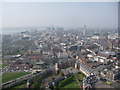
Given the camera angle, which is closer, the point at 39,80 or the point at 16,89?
the point at 16,89

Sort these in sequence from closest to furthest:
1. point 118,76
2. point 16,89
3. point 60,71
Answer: point 16,89
point 118,76
point 60,71

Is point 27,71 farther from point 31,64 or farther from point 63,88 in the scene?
point 63,88

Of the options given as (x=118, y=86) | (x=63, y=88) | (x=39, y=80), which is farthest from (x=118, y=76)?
(x=39, y=80)

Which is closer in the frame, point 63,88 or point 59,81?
point 63,88

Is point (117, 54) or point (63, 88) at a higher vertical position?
point (117, 54)

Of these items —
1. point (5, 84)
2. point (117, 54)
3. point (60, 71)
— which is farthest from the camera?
point (117, 54)

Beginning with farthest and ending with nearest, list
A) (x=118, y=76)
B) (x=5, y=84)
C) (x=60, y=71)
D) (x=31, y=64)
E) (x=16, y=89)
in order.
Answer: (x=31, y=64), (x=60, y=71), (x=118, y=76), (x=5, y=84), (x=16, y=89)

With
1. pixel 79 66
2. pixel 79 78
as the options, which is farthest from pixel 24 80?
pixel 79 66

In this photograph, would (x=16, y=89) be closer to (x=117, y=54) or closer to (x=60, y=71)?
(x=60, y=71)

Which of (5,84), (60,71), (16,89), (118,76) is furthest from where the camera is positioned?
(60,71)
